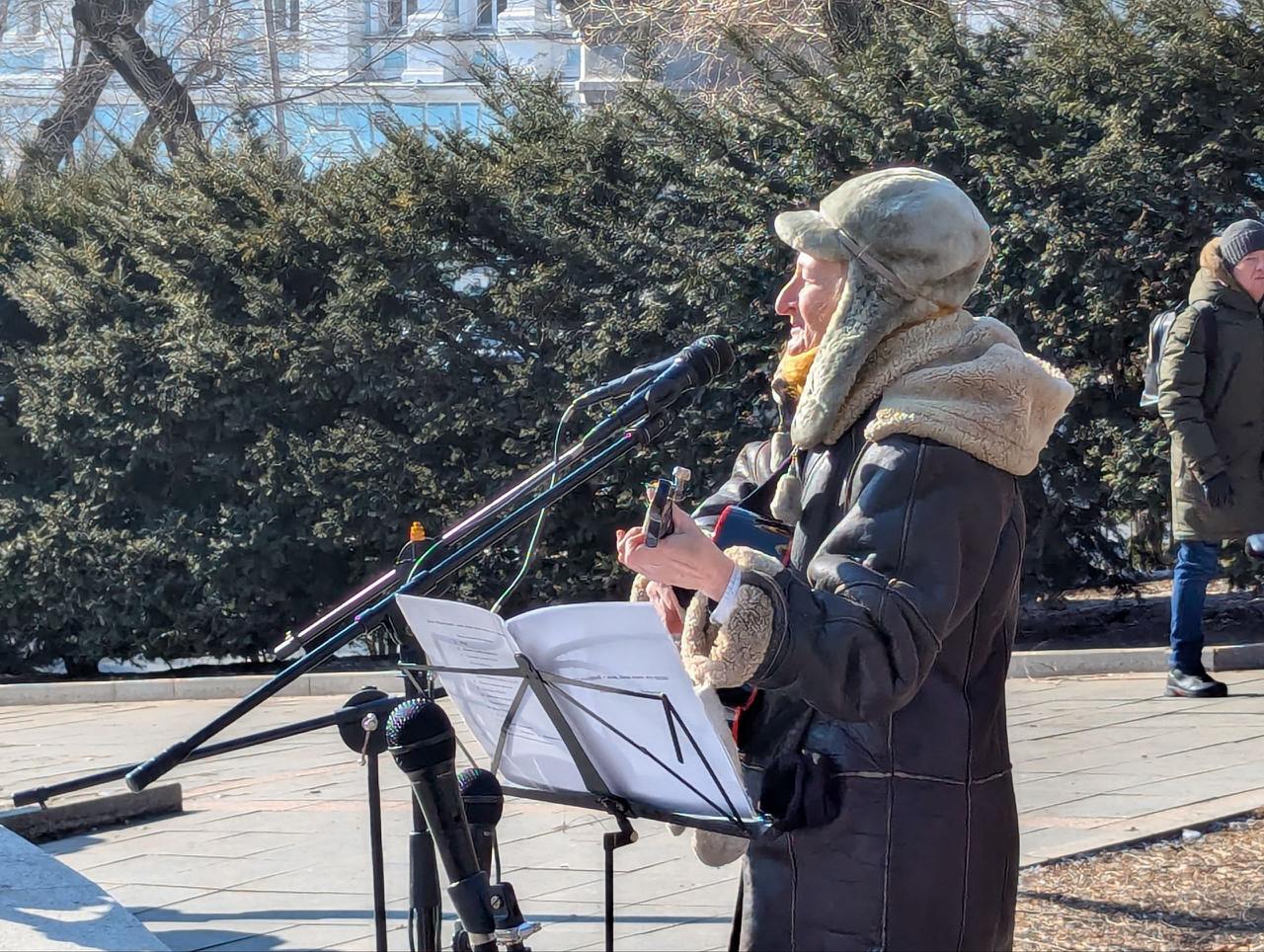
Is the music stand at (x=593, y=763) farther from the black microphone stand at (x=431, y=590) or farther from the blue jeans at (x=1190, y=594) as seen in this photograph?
the blue jeans at (x=1190, y=594)

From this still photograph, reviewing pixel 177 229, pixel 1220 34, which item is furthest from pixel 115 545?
pixel 1220 34

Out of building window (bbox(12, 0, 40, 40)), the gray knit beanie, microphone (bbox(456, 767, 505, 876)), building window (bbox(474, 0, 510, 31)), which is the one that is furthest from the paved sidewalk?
building window (bbox(474, 0, 510, 31))

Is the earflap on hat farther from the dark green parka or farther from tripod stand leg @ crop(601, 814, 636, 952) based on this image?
the dark green parka

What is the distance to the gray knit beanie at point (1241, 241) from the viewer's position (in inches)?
268

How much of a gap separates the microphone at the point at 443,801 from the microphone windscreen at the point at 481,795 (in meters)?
0.25

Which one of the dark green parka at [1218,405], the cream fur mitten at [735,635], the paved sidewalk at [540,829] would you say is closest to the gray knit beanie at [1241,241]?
the dark green parka at [1218,405]

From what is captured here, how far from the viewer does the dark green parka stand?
6.95 m

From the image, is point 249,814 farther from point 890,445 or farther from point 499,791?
point 890,445

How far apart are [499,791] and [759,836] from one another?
61 centimetres

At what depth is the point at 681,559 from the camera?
2.03 metres

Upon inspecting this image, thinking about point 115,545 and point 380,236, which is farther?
point 115,545

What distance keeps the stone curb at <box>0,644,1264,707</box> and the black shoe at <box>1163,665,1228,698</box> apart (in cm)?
70

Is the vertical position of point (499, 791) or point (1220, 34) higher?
point (1220, 34)

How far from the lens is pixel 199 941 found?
450 centimetres
